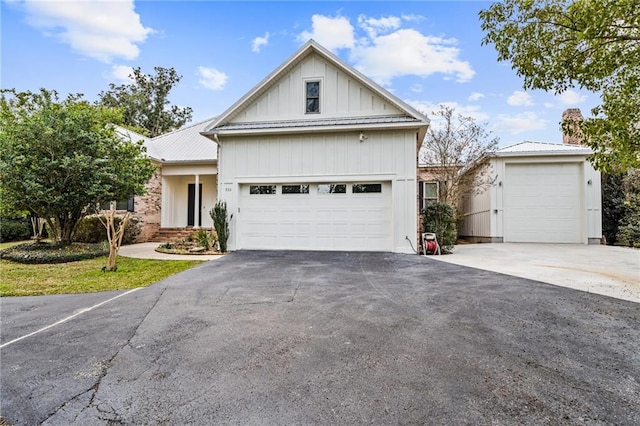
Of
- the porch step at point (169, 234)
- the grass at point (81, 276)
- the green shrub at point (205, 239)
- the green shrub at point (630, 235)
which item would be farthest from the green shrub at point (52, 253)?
the green shrub at point (630, 235)

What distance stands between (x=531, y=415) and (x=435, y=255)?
7.77m

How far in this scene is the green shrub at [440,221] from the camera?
33.6ft

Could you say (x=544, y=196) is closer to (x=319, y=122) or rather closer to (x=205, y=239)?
(x=319, y=122)

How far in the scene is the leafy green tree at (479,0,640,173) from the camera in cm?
450

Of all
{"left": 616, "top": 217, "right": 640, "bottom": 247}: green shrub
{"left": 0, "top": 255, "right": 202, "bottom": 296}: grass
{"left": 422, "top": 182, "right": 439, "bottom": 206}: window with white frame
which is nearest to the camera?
{"left": 0, "top": 255, "right": 202, "bottom": 296}: grass

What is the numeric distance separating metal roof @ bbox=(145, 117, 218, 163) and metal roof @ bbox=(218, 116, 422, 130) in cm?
407

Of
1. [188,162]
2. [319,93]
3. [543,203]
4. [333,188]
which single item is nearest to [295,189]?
[333,188]

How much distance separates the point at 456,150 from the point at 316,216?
765 centimetres

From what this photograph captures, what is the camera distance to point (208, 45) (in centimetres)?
1333

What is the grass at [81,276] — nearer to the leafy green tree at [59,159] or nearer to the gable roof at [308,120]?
the leafy green tree at [59,159]

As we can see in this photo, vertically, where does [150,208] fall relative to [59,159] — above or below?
below

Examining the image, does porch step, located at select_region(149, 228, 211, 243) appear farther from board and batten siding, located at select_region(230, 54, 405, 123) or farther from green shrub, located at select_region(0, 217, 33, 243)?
board and batten siding, located at select_region(230, 54, 405, 123)

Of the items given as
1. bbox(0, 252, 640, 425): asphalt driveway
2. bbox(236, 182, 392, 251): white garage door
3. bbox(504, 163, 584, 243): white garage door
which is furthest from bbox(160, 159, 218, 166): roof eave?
bbox(504, 163, 584, 243): white garage door

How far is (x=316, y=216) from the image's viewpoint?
1023 centimetres
